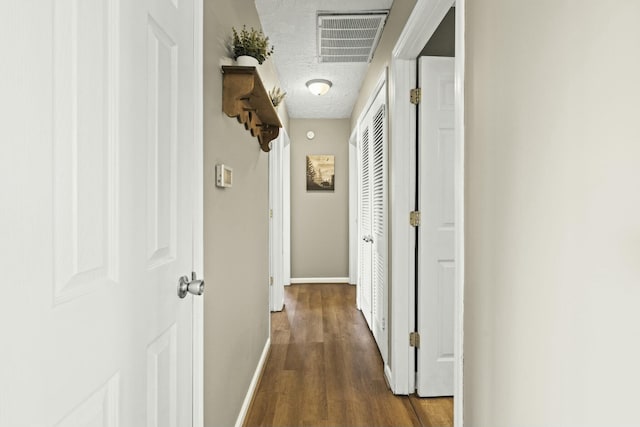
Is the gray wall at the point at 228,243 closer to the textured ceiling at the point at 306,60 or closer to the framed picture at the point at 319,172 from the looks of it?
the textured ceiling at the point at 306,60

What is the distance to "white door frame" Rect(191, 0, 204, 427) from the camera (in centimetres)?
126

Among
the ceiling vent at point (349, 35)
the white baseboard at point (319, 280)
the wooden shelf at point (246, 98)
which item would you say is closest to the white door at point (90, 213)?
the wooden shelf at point (246, 98)

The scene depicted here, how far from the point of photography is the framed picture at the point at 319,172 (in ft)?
18.0

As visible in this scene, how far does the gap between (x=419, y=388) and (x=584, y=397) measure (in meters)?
1.67

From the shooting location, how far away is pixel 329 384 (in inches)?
95.1

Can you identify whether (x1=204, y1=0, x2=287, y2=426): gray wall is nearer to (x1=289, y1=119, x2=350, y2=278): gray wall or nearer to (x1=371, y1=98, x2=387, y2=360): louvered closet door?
(x1=371, y1=98, x2=387, y2=360): louvered closet door

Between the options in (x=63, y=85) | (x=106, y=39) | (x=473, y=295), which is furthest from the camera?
(x=473, y=295)

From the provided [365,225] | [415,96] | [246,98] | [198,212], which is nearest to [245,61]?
[246,98]

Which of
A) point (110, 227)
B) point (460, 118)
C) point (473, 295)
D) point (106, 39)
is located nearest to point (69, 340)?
point (110, 227)

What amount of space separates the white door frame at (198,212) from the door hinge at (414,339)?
52.2 inches

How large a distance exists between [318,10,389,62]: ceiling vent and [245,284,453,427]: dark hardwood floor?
2392mm

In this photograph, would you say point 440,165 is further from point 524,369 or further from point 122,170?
point 122,170

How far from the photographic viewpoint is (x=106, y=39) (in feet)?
2.29

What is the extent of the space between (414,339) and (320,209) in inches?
133
